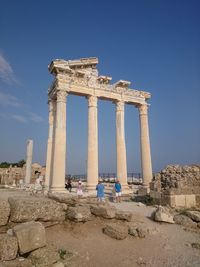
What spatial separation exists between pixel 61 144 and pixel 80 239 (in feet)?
40.2

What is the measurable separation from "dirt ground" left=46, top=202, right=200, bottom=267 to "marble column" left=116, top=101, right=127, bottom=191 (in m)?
13.0

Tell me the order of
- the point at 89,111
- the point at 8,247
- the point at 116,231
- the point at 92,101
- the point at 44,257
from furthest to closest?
1. the point at 92,101
2. the point at 89,111
3. the point at 116,231
4. the point at 44,257
5. the point at 8,247

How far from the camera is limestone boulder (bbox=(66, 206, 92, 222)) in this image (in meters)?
7.78

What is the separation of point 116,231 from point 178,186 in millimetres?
7685

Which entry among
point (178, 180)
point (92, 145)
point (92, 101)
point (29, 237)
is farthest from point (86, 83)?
point (29, 237)

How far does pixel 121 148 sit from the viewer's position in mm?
21938

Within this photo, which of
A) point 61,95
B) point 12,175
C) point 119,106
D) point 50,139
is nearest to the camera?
point 61,95

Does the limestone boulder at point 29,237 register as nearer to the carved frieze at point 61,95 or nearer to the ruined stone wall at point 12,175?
the carved frieze at point 61,95

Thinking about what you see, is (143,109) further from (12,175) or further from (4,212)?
(12,175)

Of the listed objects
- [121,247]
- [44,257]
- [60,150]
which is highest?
[60,150]

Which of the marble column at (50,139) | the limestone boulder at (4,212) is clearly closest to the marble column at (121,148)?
the marble column at (50,139)

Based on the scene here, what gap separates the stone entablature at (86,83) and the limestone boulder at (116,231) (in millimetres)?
14812

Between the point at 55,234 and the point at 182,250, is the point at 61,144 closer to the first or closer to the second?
the point at 55,234

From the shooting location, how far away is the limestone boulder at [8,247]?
16.9 feet
